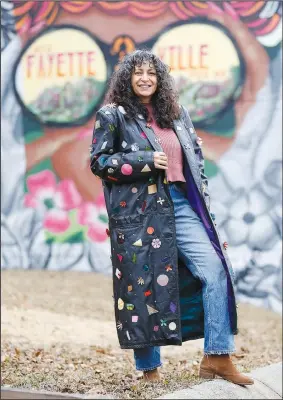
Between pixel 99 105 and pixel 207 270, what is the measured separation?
26.1ft

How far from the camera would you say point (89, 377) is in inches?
231

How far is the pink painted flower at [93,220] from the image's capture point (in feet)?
41.4

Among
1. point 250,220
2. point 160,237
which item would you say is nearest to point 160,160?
point 160,237

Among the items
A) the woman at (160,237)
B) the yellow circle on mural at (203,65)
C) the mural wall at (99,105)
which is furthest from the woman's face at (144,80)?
the yellow circle on mural at (203,65)

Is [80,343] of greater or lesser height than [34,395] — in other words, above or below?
below

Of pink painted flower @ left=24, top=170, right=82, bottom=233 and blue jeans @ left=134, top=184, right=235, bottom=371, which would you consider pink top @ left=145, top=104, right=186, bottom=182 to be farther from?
pink painted flower @ left=24, top=170, right=82, bottom=233

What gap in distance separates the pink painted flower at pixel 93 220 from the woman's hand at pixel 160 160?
304 inches

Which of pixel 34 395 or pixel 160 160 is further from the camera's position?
pixel 34 395

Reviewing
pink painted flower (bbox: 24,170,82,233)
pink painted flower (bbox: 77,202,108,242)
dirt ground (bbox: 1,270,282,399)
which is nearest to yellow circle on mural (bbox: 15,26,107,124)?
pink painted flower (bbox: 24,170,82,233)

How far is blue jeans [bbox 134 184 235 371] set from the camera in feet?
16.2

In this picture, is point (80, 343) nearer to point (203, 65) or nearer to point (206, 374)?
point (206, 374)

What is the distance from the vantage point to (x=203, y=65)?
40.0 ft

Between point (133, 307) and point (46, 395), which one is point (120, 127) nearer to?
point (133, 307)

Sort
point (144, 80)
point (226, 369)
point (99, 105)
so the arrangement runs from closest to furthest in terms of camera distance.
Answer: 1. point (226, 369)
2. point (144, 80)
3. point (99, 105)
